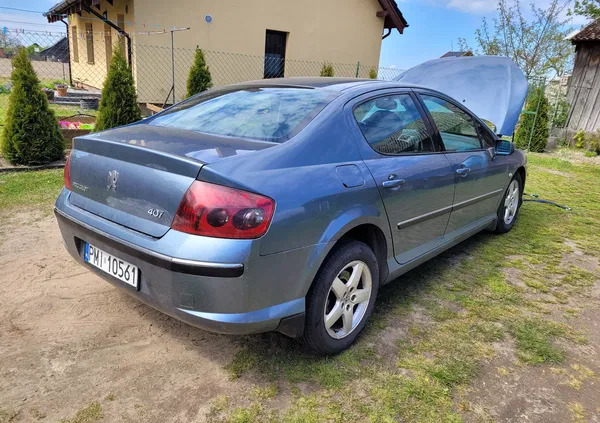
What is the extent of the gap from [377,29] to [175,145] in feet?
50.1

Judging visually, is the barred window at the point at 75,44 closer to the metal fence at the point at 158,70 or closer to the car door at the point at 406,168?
the metal fence at the point at 158,70

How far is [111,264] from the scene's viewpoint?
2217 millimetres

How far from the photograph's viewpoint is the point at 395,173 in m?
2.64

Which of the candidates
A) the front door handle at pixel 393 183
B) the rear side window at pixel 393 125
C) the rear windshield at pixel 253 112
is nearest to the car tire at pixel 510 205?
the rear side window at pixel 393 125

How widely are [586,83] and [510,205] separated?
9.82 metres

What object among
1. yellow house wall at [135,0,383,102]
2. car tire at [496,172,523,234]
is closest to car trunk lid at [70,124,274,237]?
car tire at [496,172,523,234]

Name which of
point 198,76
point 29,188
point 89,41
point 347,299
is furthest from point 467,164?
point 89,41

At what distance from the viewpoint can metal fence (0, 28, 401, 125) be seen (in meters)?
11.3

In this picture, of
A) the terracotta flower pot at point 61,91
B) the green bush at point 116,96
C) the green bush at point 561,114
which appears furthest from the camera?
the terracotta flower pot at point 61,91

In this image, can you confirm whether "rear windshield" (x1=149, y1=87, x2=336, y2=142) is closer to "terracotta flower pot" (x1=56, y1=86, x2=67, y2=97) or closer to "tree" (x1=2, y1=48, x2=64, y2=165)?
"tree" (x1=2, y1=48, x2=64, y2=165)

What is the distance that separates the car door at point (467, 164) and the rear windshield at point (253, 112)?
3.62ft

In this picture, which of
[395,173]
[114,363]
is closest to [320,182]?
[395,173]

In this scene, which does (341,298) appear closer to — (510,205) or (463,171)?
(463,171)

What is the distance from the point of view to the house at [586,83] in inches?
459
